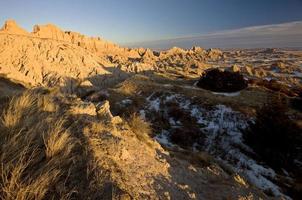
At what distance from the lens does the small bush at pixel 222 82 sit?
23.6 metres

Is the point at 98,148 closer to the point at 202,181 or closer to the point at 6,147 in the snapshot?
the point at 6,147

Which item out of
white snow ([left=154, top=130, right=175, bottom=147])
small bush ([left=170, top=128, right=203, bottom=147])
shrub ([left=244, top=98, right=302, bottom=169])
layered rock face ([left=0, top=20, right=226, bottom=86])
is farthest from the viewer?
layered rock face ([left=0, top=20, right=226, bottom=86])

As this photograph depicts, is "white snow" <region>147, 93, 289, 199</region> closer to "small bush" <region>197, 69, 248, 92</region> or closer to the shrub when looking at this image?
the shrub

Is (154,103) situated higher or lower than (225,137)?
higher

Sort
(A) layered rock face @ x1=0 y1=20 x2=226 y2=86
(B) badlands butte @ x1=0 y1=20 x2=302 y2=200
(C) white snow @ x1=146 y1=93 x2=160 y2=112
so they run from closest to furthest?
1. (B) badlands butte @ x1=0 y1=20 x2=302 y2=200
2. (C) white snow @ x1=146 y1=93 x2=160 y2=112
3. (A) layered rock face @ x1=0 y1=20 x2=226 y2=86

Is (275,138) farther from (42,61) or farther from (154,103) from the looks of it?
(42,61)

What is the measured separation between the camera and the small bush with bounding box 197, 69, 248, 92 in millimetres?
23594

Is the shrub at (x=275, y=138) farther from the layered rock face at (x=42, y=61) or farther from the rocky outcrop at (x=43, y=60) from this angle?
the rocky outcrop at (x=43, y=60)

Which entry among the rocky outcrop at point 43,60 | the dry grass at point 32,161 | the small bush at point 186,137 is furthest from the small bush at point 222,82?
the rocky outcrop at point 43,60

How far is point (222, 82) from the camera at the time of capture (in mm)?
24016

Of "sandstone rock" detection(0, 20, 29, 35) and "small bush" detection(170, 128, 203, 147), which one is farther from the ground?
"sandstone rock" detection(0, 20, 29, 35)

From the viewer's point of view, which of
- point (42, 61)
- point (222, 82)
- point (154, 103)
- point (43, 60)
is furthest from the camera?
point (43, 60)

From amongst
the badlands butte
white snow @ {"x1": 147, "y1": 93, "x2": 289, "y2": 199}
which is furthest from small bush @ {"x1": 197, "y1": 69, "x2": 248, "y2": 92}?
white snow @ {"x1": 147, "y1": 93, "x2": 289, "y2": 199}

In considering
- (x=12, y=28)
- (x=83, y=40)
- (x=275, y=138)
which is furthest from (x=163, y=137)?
(x=83, y=40)
